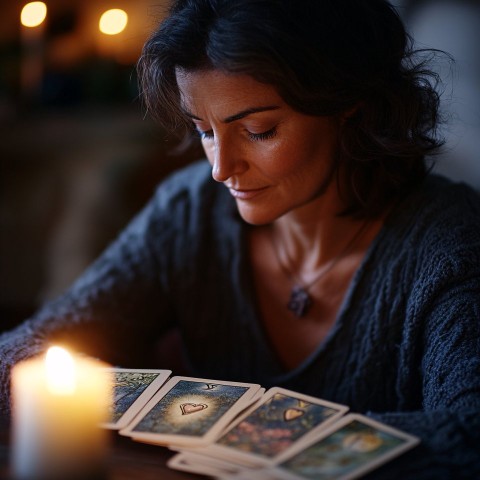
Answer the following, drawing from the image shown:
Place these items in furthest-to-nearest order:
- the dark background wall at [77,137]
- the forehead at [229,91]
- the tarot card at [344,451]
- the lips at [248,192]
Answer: the dark background wall at [77,137] → the lips at [248,192] → the forehead at [229,91] → the tarot card at [344,451]

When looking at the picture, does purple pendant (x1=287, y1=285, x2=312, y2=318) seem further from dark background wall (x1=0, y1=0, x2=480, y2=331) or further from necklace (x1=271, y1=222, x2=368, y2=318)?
dark background wall (x1=0, y1=0, x2=480, y2=331)

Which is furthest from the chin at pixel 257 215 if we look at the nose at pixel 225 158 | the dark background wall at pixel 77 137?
the dark background wall at pixel 77 137

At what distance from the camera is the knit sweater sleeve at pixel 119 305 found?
173 cm

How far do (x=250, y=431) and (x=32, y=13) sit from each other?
1.24 m

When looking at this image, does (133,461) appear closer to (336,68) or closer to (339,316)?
(339,316)

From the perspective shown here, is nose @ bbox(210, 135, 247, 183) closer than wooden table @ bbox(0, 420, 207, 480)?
No

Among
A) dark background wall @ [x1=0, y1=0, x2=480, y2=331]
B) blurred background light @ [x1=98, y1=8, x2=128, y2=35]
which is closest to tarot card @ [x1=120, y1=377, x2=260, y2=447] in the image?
blurred background light @ [x1=98, y1=8, x2=128, y2=35]

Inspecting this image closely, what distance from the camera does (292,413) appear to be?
1.15 m

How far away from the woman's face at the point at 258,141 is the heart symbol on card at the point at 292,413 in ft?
1.71

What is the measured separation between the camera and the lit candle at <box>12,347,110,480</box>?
34.0 inches

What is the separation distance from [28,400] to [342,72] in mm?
889

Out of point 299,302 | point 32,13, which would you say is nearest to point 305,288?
point 299,302

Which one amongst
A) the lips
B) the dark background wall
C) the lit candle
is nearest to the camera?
the lit candle

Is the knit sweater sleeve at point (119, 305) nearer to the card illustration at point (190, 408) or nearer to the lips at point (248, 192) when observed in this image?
the lips at point (248, 192)
